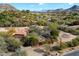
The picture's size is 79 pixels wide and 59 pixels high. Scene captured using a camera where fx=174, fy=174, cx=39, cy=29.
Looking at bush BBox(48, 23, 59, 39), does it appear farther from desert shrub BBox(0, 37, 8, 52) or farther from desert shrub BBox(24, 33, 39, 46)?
desert shrub BBox(0, 37, 8, 52)

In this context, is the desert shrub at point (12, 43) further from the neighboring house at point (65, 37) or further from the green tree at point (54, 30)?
the neighboring house at point (65, 37)

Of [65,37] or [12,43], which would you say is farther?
[65,37]

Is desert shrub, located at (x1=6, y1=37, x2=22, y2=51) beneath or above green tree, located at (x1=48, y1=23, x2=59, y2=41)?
beneath

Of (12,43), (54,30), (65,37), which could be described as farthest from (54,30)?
(12,43)

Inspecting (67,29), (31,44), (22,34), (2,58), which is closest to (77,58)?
(67,29)

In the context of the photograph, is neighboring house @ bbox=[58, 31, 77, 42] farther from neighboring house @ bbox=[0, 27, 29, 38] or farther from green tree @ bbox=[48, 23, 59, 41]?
neighboring house @ bbox=[0, 27, 29, 38]

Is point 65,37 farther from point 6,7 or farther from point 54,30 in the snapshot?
point 6,7

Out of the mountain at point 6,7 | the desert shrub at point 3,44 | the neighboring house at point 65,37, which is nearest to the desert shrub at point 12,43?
the desert shrub at point 3,44


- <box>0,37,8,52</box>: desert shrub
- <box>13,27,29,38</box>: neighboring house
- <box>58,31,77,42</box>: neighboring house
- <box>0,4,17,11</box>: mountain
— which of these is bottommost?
<box>0,37,8,52</box>: desert shrub

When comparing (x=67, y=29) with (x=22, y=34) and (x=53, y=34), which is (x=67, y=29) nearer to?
(x=53, y=34)

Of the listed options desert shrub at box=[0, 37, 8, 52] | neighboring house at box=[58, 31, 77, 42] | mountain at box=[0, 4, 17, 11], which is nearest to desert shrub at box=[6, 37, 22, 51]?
desert shrub at box=[0, 37, 8, 52]

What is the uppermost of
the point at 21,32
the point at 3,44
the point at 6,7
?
the point at 6,7
